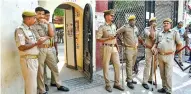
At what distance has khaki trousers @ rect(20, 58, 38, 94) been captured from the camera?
468cm

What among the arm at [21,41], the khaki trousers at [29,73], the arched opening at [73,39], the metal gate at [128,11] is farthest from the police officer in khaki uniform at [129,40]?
the arm at [21,41]

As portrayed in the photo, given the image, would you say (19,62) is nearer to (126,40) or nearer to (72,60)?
(126,40)

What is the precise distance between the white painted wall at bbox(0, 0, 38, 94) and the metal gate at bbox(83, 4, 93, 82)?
2.21m

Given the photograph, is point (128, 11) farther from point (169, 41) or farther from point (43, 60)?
point (43, 60)

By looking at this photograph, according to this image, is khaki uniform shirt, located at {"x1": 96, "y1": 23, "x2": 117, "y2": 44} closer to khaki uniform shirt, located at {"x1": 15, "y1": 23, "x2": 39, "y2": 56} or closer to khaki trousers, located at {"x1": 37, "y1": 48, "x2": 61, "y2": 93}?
khaki trousers, located at {"x1": 37, "y1": 48, "x2": 61, "y2": 93}

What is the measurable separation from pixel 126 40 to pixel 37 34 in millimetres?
2321

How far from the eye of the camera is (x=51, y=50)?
20.3ft

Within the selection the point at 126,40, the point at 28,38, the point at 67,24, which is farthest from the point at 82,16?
the point at 28,38

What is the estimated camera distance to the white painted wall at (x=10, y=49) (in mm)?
4418

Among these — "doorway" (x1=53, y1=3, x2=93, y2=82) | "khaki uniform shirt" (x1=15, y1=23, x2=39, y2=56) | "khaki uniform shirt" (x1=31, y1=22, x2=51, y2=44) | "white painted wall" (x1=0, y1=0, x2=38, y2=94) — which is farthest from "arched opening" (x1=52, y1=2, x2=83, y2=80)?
"khaki uniform shirt" (x1=15, y1=23, x2=39, y2=56)

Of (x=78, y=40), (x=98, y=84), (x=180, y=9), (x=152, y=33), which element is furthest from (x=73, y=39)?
(x=180, y=9)

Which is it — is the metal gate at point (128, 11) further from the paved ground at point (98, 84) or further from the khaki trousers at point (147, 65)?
the khaki trousers at point (147, 65)

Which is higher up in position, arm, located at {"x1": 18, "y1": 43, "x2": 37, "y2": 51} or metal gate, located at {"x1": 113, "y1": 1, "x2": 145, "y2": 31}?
metal gate, located at {"x1": 113, "y1": 1, "x2": 145, "y2": 31}

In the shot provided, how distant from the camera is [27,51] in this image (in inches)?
183
